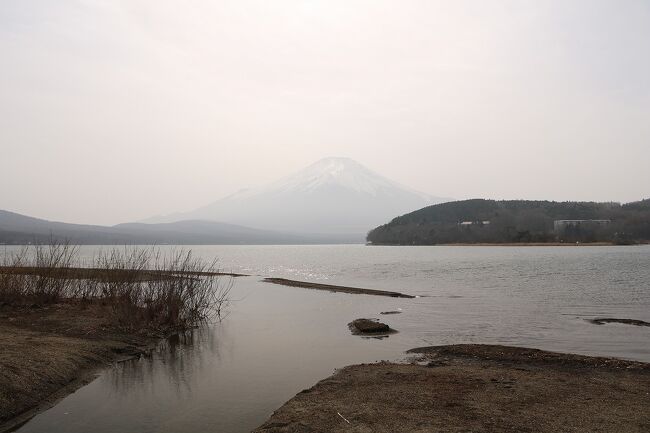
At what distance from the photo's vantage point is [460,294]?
37.1 meters

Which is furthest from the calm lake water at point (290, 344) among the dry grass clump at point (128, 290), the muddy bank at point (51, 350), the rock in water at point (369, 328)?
the dry grass clump at point (128, 290)

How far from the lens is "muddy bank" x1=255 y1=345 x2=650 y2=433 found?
8.59 m

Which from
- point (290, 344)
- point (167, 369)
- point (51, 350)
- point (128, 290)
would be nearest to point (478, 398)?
point (167, 369)

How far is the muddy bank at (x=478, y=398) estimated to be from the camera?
8.59 meters

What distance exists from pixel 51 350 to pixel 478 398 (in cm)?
1121

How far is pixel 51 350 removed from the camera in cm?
1372

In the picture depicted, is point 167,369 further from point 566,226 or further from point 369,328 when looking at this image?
point 566,226

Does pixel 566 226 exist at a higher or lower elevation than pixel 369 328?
higher

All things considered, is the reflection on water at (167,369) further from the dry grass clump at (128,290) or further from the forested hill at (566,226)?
the forested hill at (566,226)

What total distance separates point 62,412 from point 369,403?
6.29 m

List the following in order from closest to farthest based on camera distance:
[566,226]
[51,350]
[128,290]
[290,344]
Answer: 1. [51,350]
2. [290,344]
3. [128,290]
4. [566,226]

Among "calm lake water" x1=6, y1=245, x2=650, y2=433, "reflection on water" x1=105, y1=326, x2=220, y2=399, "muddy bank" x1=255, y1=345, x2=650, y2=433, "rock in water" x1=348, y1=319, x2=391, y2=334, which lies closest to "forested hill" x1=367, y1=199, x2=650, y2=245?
"calm lake water" x1=6, y1=245, x2=650, y2=433

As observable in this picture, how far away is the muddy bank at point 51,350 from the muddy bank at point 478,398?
5.38 metres

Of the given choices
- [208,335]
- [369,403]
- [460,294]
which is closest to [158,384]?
[369,403]
